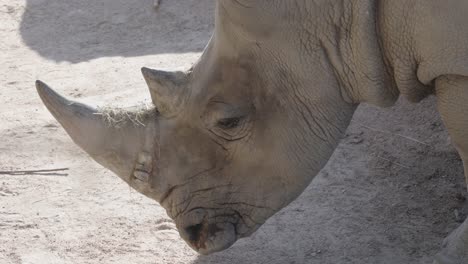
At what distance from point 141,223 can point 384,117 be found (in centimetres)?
173

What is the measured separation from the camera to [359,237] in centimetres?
496

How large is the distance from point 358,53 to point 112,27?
15.7 feet

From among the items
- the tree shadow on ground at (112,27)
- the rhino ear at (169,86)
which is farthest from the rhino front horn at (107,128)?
the tree shadow on ground at (112,27)

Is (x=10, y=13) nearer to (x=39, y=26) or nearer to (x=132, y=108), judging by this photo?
(x=39, y=26)

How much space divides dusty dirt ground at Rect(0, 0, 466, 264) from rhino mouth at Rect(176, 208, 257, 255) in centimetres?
52

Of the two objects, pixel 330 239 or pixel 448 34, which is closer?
pixel 448 34

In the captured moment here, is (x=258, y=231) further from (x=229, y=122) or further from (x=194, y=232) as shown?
(x=229, y=122)

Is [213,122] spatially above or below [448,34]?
below

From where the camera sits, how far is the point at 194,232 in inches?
167

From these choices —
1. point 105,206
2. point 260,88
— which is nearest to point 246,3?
point 260,88

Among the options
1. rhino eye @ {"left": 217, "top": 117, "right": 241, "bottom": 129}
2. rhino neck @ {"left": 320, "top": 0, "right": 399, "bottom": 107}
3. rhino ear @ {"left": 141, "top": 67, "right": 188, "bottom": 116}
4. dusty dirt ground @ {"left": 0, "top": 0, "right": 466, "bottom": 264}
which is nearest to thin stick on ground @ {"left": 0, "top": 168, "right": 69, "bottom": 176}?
dusty dirt ground @ {"left": 0, "top": 0, "right": 466, "bottom": 264}

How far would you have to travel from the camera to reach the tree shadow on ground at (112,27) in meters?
7.79

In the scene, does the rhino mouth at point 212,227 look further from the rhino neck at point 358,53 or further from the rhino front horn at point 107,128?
the rhino neck at point 358,53

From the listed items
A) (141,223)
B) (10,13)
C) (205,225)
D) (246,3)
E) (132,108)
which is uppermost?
(246,3)
